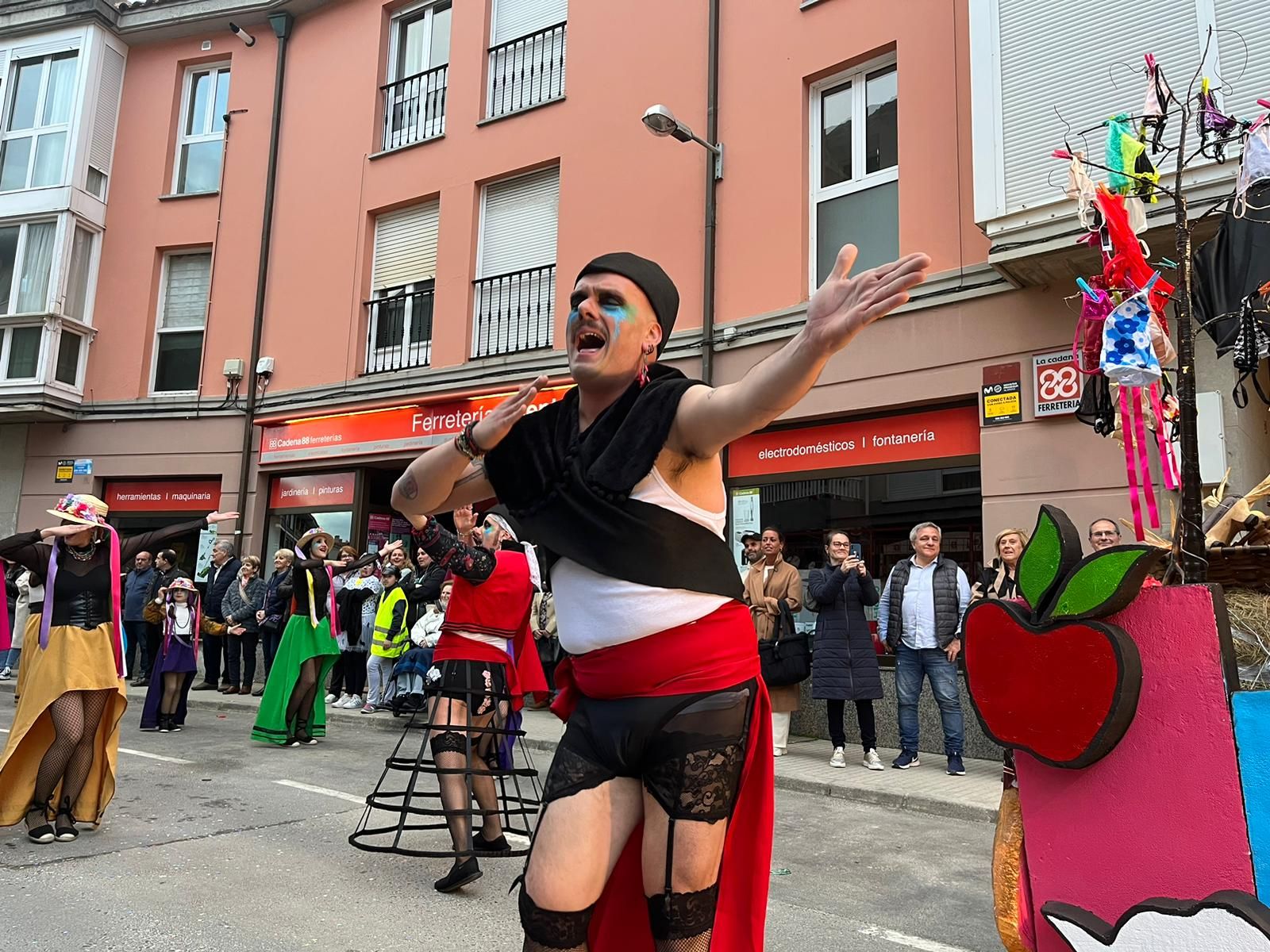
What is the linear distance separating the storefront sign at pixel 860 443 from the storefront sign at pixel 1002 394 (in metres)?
0.32

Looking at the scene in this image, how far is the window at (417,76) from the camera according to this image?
14594 mm

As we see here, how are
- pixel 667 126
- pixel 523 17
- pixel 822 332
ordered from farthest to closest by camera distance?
pixel 523 17 < pixel 667 126 < pixel 822 332

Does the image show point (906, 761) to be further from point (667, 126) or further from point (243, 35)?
point (243, 35)

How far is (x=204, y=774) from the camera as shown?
Answer: 738 cm

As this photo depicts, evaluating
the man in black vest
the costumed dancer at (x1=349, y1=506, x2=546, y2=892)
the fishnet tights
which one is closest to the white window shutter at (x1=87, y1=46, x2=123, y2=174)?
the fishnet tights

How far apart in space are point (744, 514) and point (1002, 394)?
3176mm

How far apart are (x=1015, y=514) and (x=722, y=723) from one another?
7253 mm

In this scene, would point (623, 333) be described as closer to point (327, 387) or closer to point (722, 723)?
point (722, 723)

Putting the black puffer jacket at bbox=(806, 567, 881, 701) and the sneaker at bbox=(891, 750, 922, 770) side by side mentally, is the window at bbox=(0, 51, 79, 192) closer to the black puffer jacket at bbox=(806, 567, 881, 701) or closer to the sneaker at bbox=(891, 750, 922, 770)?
the black puffer jacket at bbox=(806, 567, 881, 701)

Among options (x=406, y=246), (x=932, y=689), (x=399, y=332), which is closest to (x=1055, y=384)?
(x=932, y=689)

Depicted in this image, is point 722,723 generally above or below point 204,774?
above

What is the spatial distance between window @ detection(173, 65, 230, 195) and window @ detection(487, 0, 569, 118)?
5491 mm

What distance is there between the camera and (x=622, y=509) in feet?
6.70

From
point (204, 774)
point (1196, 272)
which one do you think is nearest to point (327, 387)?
point (204, 774)
